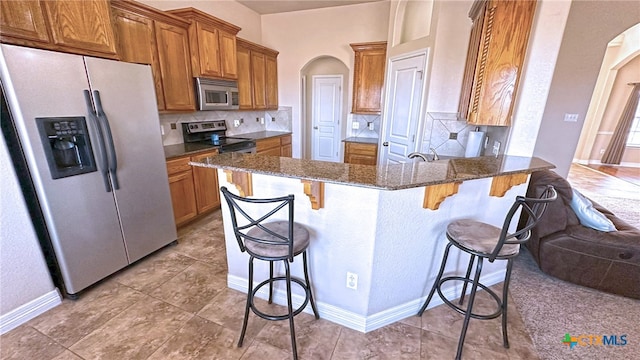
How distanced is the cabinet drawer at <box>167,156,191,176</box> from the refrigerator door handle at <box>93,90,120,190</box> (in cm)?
68

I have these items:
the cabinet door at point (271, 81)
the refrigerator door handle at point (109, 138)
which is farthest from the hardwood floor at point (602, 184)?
the refrigerator door handle at point (109, 138)

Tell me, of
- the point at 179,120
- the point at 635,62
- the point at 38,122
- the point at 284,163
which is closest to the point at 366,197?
the point at 284,163

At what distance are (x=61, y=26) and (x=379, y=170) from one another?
7.99ft

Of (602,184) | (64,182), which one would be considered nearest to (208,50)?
(64,182)

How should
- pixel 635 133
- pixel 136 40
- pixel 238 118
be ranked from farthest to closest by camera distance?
pixel 635 133, pixel 238 118, pixel 136 40

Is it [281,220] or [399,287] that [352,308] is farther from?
[281,220]

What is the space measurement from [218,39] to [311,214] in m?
3.08

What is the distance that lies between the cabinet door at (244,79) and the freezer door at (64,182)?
2.52 metres

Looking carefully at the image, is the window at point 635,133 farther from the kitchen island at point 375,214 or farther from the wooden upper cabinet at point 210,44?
the wooden upper cabinet at point 210,44

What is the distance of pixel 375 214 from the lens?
151cm

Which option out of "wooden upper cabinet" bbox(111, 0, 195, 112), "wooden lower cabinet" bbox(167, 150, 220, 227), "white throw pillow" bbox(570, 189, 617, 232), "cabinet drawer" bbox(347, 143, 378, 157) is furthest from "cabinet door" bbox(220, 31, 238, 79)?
"white throw pillow" bbox(570, 189, 617, 232)

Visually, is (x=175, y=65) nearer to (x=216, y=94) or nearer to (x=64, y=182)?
(x=216, y=94)

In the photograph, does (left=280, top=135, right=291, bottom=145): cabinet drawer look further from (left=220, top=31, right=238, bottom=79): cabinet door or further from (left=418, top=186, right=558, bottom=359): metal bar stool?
(left=418, top=186, right=558, bottom=359): metal bar stool

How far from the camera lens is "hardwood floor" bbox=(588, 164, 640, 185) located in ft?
17.9
